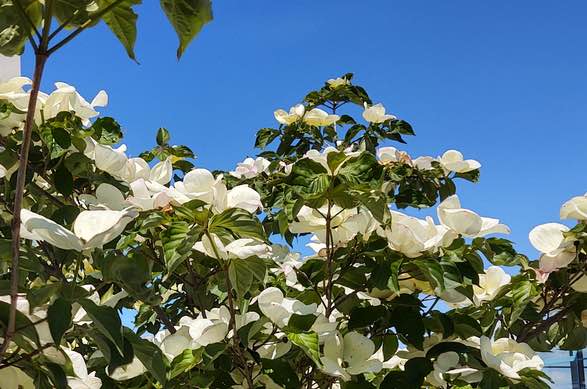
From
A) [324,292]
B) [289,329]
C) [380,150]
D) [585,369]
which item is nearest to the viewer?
[289,329]

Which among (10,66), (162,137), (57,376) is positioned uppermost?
(10,66)

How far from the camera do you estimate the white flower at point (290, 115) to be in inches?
82.8

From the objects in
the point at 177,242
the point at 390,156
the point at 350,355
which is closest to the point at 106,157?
the point at 177,242

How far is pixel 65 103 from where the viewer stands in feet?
4.07

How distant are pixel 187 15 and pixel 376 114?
1644 mm

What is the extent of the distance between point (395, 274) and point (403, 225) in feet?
0.24

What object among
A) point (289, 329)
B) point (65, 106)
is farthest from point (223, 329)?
point (65, 106)

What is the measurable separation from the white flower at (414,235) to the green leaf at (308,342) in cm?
20

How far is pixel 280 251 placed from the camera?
5.01 ft

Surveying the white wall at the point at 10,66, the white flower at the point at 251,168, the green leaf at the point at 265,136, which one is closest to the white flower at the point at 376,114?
the green leaf at the point at 265,136

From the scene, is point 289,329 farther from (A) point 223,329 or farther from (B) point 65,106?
(B) point 65,106

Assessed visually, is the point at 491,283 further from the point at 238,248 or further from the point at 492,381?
the point at 238,248

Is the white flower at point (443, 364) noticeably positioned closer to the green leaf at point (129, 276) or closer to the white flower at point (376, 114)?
the green leaf at point (129, 276)

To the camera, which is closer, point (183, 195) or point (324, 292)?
point (183, 195)
